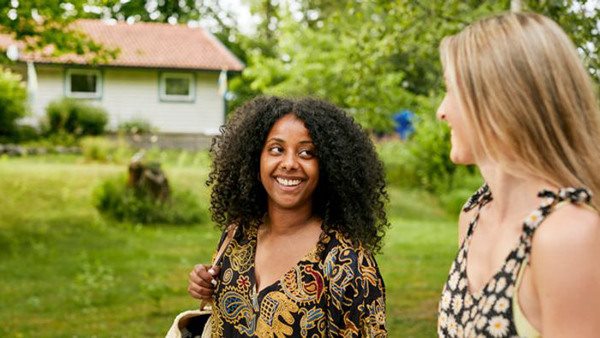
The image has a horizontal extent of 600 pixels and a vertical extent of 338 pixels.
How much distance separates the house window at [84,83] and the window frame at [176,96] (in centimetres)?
210

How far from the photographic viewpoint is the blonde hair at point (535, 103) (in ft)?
6.39

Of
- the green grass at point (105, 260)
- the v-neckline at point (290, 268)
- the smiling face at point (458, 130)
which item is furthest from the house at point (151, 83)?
the smiling face at point (458, 130)

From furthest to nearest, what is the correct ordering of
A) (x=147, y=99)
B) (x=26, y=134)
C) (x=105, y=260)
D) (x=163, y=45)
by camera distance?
1. (x=163, y=45)
2. (x=147, y=99)
3. (x=26, y=134)
4. (x=105, y=260)

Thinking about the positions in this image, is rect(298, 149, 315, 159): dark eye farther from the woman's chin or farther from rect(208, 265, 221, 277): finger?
the woman's chin

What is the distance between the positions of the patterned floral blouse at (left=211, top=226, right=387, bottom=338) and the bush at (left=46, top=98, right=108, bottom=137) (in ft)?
77.7

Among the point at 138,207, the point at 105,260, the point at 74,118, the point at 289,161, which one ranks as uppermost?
the point at 289,161

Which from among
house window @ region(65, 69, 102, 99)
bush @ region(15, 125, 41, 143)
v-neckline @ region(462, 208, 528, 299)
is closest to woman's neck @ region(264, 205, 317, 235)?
v-neckline @ region(462, 208, 528, 299)

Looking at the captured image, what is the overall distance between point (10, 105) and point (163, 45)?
373 inches

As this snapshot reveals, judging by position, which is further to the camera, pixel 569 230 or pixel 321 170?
pixel 321 170

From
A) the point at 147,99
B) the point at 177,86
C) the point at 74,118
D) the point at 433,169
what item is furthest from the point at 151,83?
the point at 433,169

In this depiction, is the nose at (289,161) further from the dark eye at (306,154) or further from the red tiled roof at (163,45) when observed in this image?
the red tiled roof at (163,45)

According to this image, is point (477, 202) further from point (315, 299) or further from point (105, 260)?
point (105, 260)

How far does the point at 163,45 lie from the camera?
33.7 metres

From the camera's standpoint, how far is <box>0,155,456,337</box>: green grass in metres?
9.22
